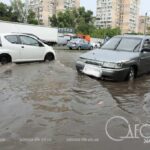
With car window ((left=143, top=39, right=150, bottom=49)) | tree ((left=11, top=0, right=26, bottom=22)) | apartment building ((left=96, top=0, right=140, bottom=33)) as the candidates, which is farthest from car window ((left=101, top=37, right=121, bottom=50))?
apartment building ((left=96, top=0, right=140, bottom=33))

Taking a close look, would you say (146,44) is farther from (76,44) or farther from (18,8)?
(18,8)

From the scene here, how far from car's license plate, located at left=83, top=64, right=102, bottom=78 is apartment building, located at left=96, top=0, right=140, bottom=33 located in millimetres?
90927

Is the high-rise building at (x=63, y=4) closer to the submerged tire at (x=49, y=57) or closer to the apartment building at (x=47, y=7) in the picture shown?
the apartment building at (x=47, y=7)

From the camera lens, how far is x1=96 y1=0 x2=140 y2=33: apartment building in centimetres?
9822

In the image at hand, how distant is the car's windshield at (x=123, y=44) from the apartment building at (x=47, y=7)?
76.0m

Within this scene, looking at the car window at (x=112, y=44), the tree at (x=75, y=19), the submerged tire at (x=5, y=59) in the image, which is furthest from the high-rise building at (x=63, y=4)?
the car window at (x=112, y=44)

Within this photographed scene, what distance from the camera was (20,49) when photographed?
40.5 feet

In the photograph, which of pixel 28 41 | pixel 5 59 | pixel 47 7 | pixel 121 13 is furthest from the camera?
pixel 121 13

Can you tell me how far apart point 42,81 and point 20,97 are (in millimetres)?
2044

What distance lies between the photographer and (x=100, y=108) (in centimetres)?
644

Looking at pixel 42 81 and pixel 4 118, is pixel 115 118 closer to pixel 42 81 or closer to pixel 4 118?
pixel 4 118

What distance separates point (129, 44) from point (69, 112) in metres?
5.27

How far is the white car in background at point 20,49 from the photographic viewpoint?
12.0m

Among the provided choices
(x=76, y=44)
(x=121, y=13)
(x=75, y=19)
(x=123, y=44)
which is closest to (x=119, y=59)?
(x=123, y=44)
